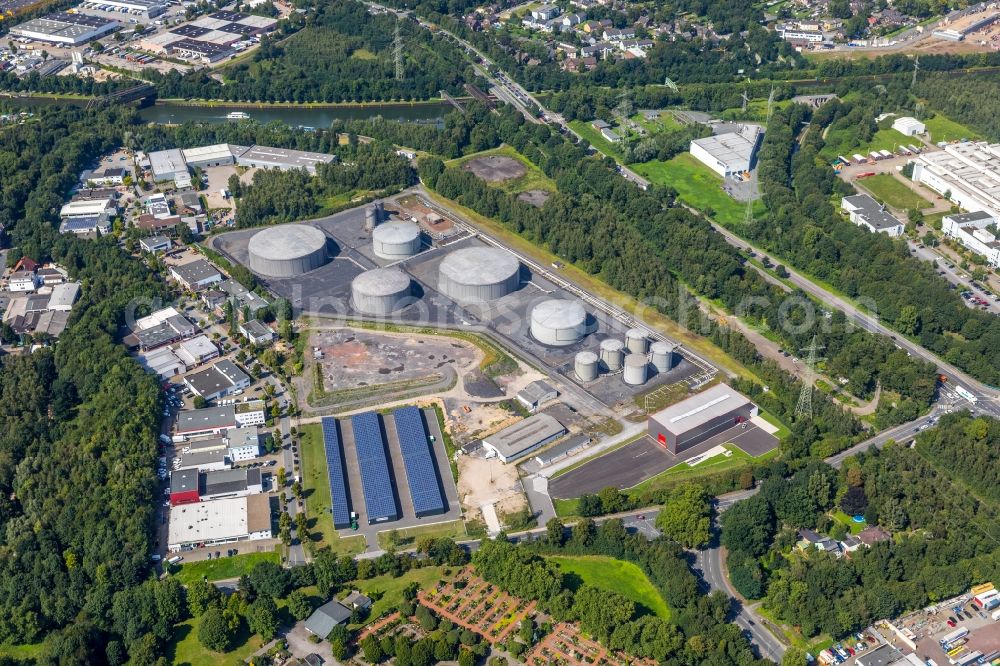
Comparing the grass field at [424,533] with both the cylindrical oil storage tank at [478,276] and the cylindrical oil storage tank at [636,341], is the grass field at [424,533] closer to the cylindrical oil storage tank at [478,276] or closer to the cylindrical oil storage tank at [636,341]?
the cylindrical oil storage tank at [636,341]

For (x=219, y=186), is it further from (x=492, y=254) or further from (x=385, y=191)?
(x=492, y=254)

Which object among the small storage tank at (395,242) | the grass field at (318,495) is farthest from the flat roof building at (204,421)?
the small storage tank at (395,242)

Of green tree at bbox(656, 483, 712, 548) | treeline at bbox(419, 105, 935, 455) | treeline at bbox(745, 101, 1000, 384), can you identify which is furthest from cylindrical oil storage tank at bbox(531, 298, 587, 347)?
Result: treeline at bbox(745, 101, 1000, 384)

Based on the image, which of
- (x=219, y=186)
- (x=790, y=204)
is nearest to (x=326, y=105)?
(x=219, y=186)

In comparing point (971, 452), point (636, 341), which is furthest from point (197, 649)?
point (971, 452)

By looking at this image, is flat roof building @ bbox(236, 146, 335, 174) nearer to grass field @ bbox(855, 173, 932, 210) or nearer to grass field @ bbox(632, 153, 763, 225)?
grass field @ bbox(632, 153, 763, 225)

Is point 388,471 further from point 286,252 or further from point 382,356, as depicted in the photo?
point 286,252
